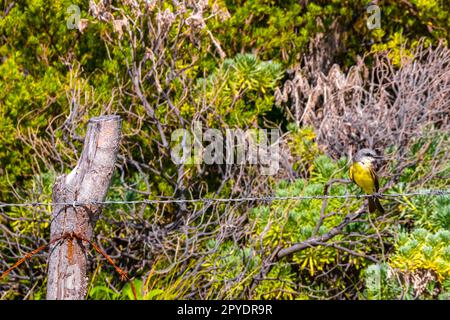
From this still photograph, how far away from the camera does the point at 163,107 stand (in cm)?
699

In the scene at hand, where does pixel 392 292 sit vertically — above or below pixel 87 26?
below

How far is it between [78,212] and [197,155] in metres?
3.08

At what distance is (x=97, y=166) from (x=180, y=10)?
3.03m

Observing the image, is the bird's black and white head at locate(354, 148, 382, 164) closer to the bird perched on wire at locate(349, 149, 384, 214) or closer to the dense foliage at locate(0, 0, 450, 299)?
the bird perched on wire at locate(349, 149, 384, 214)

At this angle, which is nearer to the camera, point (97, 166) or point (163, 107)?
point (97, 166)

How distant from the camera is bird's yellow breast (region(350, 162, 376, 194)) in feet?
18.4

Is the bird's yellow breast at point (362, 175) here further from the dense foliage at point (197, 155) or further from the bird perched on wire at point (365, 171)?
the dense foliage at point (197, 155)

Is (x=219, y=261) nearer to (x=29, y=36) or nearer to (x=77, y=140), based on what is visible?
(x=77, y=140)

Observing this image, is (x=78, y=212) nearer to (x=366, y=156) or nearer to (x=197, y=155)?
(x=366, y=156)

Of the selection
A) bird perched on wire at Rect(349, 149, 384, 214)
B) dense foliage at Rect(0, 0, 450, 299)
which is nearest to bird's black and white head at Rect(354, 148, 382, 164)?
bird perched on wire at Rect(349, 149, 384, 214)

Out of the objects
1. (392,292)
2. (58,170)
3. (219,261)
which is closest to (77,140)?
(58,170)

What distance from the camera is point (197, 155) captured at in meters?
6.80

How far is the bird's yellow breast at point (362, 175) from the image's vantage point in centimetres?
560

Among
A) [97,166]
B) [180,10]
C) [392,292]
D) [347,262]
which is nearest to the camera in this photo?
[97,166]
